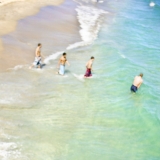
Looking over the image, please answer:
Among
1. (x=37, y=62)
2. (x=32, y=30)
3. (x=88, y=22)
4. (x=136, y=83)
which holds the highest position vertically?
(x=136, y=83)

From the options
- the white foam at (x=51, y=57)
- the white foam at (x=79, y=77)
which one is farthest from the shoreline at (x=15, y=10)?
the white foam at (x=79, y=77)

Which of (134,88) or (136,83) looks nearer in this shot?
(136,83)

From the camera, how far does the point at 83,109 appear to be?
13.6 metres

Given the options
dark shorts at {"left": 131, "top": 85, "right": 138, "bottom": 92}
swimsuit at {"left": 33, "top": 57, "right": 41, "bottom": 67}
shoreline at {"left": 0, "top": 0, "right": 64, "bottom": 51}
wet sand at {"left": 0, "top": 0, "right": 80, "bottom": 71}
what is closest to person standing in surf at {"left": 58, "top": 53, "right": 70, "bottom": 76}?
swimsuit at {"left": 33, "top": 57, "right": 41, "bottom": 67}

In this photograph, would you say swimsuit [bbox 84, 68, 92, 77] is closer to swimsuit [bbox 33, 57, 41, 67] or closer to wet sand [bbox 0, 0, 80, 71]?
swimsuit [bbox 33, 57, 41, 67]

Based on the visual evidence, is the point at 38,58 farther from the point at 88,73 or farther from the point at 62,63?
the point at 88,73

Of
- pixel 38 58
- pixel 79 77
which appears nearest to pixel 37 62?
pixel 38 58

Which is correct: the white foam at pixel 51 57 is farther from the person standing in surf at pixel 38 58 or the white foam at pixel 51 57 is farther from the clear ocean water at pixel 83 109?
the person standing in surf at pixel 38 58

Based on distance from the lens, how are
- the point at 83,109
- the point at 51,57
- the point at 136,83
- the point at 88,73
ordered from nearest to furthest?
the point at 83,109, the point at 136,83, the point at 88,73, the point at 51,57

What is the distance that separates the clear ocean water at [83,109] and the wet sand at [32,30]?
26.9 inches

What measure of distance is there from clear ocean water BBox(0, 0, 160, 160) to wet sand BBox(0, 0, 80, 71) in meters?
0.68

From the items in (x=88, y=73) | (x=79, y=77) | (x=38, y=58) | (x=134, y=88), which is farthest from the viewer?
(x=79, y=77)

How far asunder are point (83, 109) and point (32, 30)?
10936mm

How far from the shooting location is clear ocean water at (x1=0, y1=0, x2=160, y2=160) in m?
11.0
